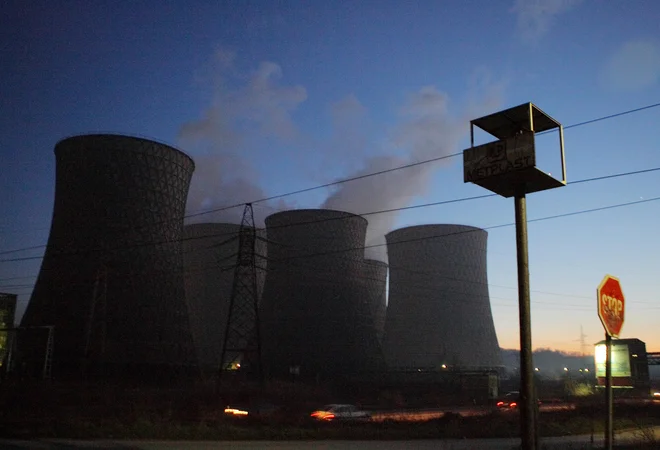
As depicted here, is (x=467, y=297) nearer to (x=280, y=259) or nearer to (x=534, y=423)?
(x=280, y=259)

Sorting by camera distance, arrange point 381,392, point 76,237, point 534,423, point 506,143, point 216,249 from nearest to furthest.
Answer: point 534,423
point 506,143
point 76,237
point 381,392
point 216,249

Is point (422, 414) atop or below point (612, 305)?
below

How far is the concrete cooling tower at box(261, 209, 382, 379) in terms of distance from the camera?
4109 centimetres

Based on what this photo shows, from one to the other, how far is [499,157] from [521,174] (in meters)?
0.30

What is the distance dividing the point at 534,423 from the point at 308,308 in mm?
35629

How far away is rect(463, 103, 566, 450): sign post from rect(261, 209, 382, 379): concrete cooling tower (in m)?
34.6

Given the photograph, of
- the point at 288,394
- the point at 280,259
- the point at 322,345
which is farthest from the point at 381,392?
the point at 280,259

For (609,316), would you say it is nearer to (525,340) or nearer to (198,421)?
(525,340)

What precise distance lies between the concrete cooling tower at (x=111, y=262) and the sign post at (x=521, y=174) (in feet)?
90.8

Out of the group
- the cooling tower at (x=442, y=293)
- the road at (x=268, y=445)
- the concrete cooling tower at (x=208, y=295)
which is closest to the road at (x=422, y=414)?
the road at (x=268, y=445)

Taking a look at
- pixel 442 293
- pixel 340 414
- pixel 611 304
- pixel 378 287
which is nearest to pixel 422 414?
pixel 340 414

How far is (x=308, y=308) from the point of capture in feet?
135

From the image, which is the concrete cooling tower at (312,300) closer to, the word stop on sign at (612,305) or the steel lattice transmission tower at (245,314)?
the steel lattice transmission tower at (245,314)

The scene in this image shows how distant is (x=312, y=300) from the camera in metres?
41.1
